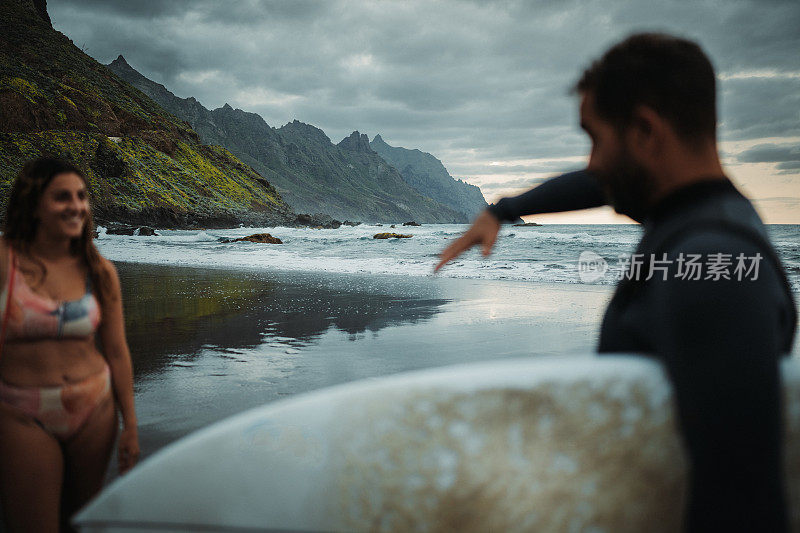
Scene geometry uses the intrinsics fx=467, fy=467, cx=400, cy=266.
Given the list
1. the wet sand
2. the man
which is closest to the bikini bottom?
the wet sand

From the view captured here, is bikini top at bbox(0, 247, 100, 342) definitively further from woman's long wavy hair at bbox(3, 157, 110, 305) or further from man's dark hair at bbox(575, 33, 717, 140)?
man's dark hair at bbox(575, 33, 717, 140)

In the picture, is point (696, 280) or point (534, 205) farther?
point (534, 205)

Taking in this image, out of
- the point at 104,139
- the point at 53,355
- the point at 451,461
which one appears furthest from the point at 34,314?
the point at 104,139

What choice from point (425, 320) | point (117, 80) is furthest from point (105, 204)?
point (425, 320)

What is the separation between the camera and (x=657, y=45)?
83cm

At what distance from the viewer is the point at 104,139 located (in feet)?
151

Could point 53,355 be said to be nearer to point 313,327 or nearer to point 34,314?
point 34,314

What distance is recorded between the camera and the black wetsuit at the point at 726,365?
660 millimetres

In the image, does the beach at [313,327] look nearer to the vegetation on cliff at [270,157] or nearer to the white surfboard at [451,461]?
the white surfboard at [451,461]

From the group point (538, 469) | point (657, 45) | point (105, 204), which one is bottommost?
point (538, 469)

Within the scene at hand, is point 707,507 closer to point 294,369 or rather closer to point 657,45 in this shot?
point 657,45

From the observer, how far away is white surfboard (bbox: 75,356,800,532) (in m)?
0.85

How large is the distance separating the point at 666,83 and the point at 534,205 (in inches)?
20.8

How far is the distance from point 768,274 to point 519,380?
1.48ft
